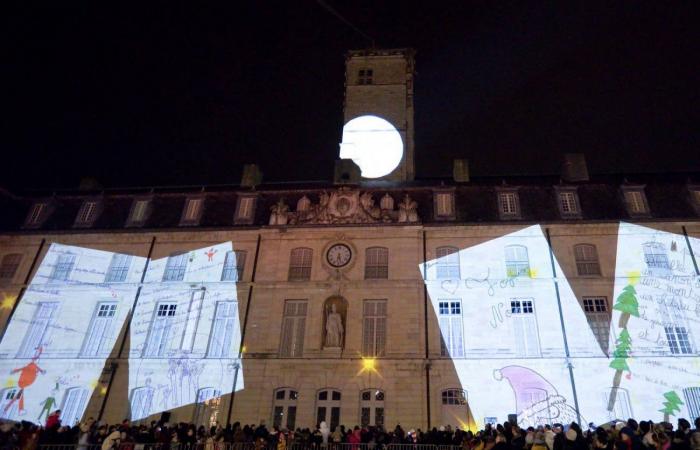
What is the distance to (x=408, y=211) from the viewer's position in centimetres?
2744

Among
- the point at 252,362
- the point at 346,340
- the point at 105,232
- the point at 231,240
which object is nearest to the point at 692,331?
the point at 346,340

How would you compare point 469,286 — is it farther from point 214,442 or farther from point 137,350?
point 137,350

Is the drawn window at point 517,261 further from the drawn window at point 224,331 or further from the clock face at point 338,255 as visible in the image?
the drawn window at point 224,331

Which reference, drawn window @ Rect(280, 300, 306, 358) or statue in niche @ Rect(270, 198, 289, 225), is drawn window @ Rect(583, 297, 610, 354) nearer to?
drawn window @ Rect(280, 300, 306, 358)

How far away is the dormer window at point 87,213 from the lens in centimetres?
2983

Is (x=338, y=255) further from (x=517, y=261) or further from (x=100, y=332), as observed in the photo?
(x=100, y=332)

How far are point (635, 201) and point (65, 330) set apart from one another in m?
30.7

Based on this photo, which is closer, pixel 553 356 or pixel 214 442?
pixel 214 442

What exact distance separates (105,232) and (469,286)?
66.7 ft

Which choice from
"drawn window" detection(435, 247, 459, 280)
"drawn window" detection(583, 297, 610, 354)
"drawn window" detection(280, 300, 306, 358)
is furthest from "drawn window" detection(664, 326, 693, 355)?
"drawn window" detection(280, 300, 306, 358)

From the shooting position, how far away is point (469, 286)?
25.5m

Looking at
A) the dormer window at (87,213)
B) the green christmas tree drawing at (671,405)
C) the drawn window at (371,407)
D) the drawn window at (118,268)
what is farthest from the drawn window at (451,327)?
the dormer window at (87,213)

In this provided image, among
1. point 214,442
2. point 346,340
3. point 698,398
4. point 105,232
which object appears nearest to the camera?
point 214,442

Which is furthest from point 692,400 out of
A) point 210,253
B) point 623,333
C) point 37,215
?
point 37,215
